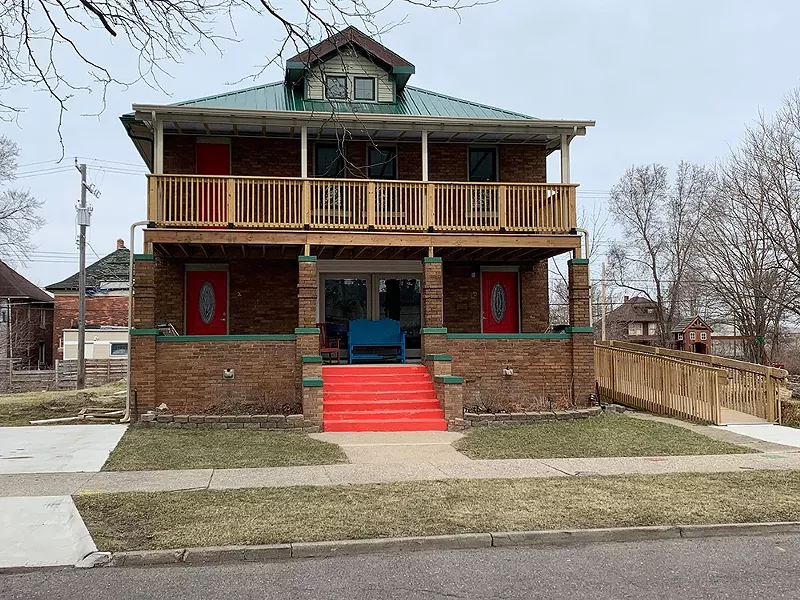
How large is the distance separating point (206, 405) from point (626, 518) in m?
9.33

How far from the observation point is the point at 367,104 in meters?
17.9

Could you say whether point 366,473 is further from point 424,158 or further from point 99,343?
point 99,343

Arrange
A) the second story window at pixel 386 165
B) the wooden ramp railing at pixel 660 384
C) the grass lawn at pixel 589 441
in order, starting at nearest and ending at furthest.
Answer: the grass lawn at pixel 589 441
the wooden ramp railing at pixel 660 384
the second story window at pixel 386 165

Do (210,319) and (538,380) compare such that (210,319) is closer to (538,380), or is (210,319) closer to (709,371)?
(538,380)

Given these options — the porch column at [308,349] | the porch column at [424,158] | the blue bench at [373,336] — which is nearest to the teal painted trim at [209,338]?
the porch column at [308,349]

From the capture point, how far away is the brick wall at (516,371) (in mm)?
14609

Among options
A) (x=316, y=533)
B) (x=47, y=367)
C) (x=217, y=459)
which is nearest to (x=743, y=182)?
(x=217, y=459)

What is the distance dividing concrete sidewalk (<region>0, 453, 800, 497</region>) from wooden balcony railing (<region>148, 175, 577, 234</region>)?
657cm

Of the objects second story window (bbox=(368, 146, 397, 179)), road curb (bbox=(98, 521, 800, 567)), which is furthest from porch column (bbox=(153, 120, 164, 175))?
road curb (bbox=(98, 521, 800, 567))

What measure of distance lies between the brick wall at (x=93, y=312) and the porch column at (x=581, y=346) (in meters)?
31.4

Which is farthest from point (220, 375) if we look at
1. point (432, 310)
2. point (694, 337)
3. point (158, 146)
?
point (694, 337)

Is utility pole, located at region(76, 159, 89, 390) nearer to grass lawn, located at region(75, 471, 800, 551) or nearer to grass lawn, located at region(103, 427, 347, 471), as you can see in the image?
grass lawn, located at region(103, 427, 347, 471)

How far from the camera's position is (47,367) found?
1727 inches

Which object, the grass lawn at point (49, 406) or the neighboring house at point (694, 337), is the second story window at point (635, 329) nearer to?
the neighboring house at point (694, 337)
